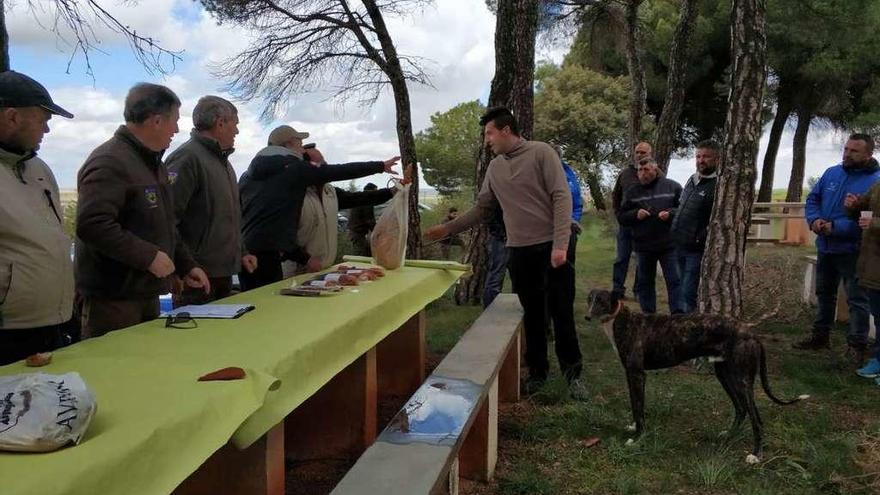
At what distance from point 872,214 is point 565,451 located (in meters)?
3.02

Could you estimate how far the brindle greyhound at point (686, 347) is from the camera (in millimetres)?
3434

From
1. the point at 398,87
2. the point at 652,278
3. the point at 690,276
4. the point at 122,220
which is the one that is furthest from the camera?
the point at 398,87

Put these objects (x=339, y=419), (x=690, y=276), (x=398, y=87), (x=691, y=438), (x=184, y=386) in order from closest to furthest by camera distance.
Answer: (x=184, y=386), (x=339, y=419), (x=691, y=438), (x=690, y=276), (x=398, y=87)

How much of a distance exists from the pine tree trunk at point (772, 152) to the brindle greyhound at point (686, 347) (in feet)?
66.3

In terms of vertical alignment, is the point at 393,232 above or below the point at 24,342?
above

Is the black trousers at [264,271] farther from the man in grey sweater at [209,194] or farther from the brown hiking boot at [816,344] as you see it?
the brown hiking boot at [816,344]

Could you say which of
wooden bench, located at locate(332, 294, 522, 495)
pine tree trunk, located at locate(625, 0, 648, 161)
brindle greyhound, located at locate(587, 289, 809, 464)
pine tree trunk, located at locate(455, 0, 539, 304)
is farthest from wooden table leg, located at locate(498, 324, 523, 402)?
A: pine tree trunk, located at locate(625, 0, 648, 161)

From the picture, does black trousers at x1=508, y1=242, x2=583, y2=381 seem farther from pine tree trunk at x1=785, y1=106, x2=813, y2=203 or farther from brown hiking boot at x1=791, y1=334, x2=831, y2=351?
pine tree trunk at x1=785, y1=106, x2=813, y2=203

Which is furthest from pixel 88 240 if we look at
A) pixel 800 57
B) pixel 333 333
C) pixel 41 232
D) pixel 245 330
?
pixel 800 57

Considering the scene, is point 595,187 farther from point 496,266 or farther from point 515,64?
point 496,266

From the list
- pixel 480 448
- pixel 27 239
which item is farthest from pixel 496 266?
pixel 27 239

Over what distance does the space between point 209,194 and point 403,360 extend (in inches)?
72.8

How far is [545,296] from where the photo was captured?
4.51 metres

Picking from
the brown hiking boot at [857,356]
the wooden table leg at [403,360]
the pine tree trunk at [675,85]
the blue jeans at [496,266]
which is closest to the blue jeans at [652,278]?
the blue jeans at [496,266]
